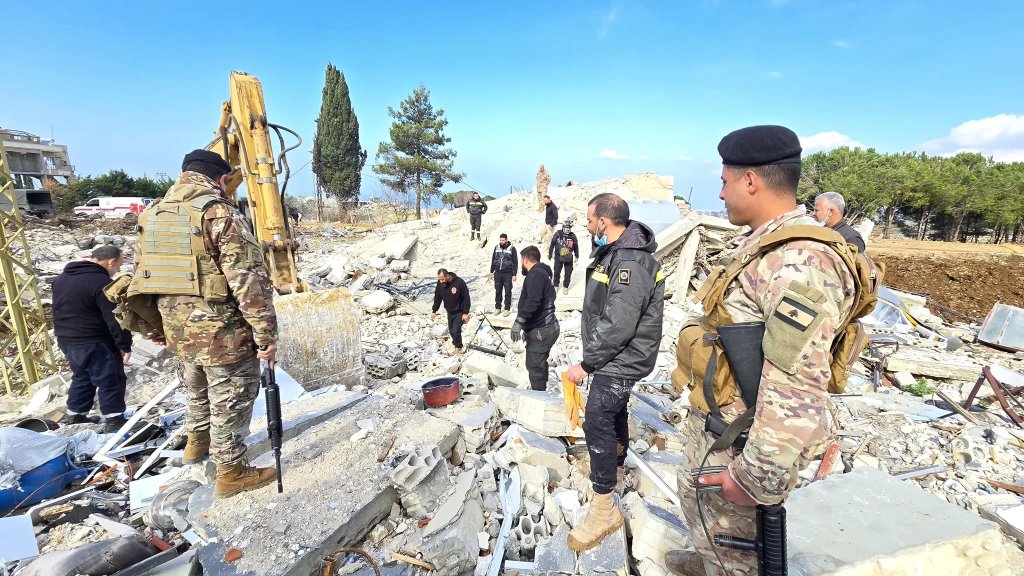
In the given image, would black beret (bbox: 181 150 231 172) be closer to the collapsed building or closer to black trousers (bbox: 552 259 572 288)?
the collapsed building

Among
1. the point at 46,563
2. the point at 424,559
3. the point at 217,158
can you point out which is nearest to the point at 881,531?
the point at 424,559

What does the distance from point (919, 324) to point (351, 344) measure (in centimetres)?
1033

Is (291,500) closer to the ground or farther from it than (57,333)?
closer to the ground

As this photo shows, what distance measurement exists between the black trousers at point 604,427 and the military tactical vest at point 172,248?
2420 mm

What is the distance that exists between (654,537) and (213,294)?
113 inches

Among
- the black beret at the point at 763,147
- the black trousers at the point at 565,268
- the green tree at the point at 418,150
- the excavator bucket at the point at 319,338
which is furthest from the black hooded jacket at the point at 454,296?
the green tree at the point at 418,150

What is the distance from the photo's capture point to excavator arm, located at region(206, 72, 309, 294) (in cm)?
439

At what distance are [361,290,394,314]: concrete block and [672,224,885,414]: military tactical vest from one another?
26.5ft

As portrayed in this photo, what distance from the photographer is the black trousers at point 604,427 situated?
254 cm

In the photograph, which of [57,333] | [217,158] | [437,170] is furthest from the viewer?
[437,170]

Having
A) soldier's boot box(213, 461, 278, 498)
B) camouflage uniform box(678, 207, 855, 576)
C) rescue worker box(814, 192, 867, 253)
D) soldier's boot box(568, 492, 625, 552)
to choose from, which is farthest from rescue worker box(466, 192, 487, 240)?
camouflage uniform box(678, 207, 855, 576)

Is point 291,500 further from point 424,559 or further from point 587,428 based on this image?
point 587,428

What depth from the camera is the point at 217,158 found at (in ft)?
8.96

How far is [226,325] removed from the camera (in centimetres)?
257
